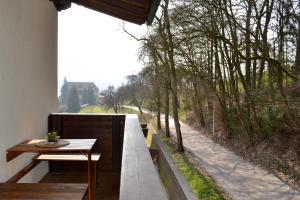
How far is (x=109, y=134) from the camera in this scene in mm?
4496

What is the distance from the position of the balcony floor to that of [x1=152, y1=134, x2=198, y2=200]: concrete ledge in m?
0.61

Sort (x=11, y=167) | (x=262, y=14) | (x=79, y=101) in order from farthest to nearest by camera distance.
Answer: (x=262, y=14) < (x=79, y=101) < (x=11, y=167)

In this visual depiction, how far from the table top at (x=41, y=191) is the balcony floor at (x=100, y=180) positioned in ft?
3.32

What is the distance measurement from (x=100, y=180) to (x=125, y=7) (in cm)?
222

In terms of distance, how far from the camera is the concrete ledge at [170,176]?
12.2 feet

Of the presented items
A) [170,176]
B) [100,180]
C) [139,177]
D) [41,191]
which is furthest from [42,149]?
[139,177]

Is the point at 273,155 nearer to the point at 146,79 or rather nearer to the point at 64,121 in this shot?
the point at 64,121

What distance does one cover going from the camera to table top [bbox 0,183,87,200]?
7.83 feet

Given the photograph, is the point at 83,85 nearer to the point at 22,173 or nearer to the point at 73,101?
the point at 73,101

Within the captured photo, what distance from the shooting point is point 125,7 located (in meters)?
3.86

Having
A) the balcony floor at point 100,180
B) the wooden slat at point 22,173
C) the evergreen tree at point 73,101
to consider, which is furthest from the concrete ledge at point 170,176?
the evergreen tree at point 73,101

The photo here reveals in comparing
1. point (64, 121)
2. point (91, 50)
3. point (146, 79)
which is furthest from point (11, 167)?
point (146, 79)

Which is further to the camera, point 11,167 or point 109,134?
point 109,134

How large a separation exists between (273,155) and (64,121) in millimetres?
6335
